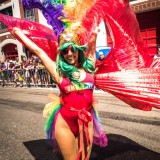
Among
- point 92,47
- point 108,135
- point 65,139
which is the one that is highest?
point 92,47

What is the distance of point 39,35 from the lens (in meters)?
3.58

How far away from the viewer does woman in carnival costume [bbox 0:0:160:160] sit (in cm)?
267

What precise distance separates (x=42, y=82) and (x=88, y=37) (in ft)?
29.6

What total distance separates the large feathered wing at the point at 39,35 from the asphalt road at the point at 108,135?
1.34 metres

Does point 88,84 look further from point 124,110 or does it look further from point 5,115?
point 5,115

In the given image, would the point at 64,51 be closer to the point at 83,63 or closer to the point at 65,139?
the point at 83,63

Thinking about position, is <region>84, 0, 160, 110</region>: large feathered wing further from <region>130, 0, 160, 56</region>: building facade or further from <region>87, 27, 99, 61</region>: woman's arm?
<region>130, 0, 160, 56</region>: building facade

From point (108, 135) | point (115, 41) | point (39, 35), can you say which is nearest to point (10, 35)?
point (108, 135)

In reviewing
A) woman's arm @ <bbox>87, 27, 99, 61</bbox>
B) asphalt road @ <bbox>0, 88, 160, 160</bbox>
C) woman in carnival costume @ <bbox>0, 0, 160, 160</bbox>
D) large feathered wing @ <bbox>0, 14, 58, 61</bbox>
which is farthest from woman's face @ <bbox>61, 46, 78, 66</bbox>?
asphalt road @ <bbox>0, 88, 160, 160</bbox>

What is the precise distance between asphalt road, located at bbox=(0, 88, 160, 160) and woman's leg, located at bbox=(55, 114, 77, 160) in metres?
0.90

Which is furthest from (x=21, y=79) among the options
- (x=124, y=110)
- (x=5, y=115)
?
(x=124, y=110)

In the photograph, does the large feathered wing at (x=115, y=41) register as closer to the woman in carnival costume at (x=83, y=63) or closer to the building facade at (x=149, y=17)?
the woman in carnival costume at (x=83, y=63)

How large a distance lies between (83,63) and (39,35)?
1.07m

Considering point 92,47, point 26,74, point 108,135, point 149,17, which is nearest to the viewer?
point 92,47
